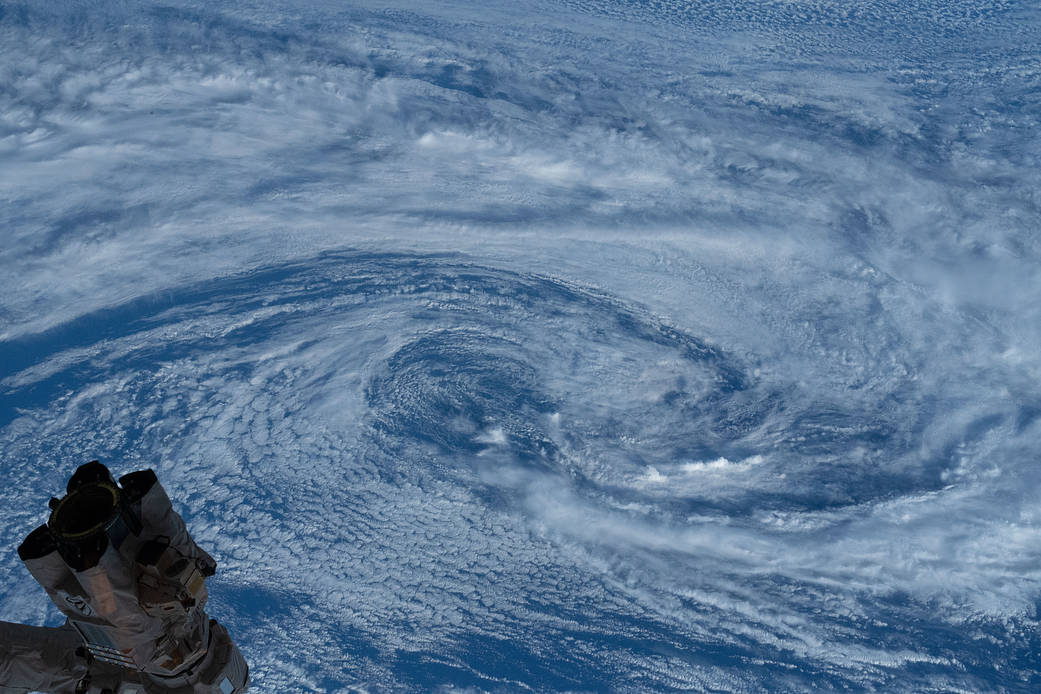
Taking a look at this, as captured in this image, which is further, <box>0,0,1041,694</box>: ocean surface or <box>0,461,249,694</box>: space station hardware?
<box>0,0,1041,694</box>: ocean surface

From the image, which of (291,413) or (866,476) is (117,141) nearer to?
(291,413)

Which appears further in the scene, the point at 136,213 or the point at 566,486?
the point at 136,213

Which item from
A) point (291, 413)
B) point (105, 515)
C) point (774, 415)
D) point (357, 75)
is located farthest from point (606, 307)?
point (105, 515)

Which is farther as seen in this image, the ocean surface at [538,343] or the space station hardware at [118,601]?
the ocean surface at [538,343]
